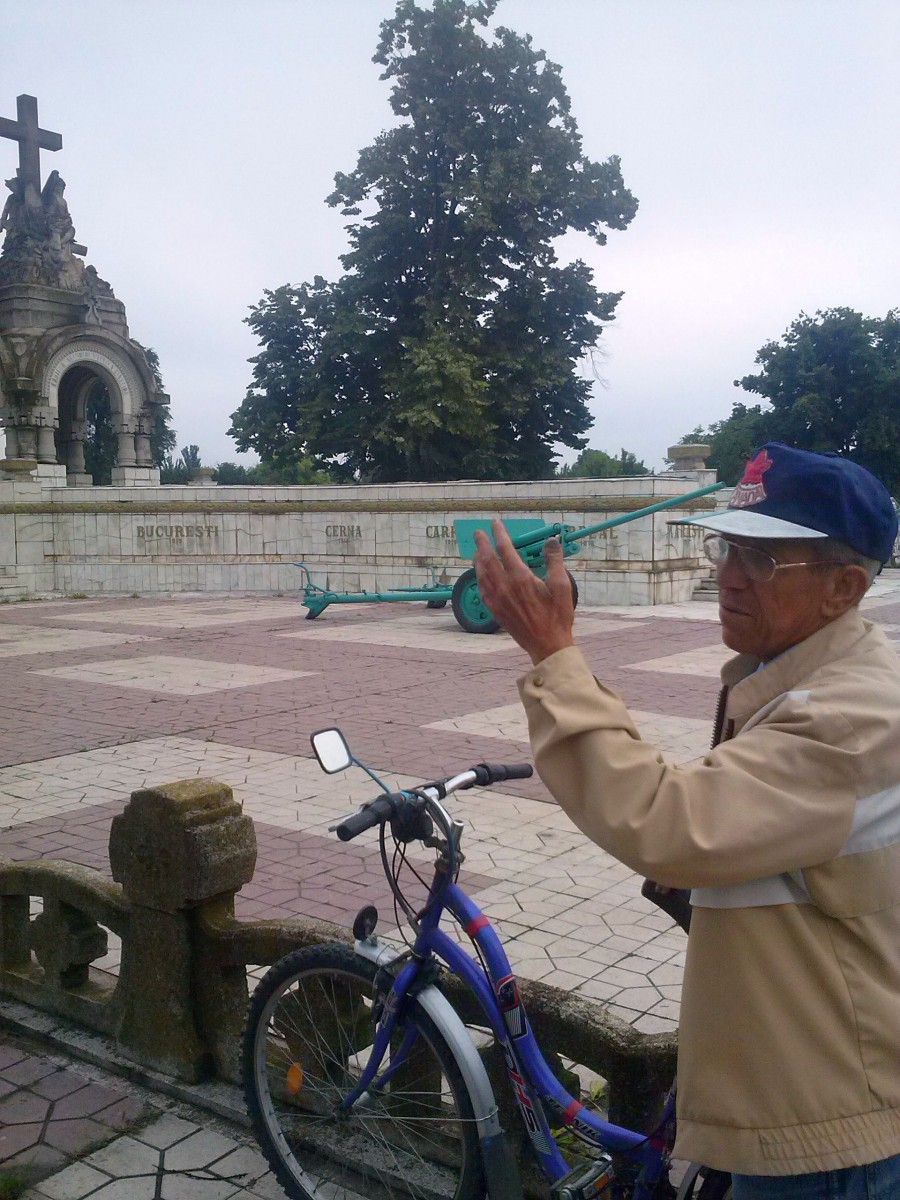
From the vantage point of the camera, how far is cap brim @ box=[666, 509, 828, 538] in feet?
5.36

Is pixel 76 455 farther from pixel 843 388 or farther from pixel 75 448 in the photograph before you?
pixel 843 388

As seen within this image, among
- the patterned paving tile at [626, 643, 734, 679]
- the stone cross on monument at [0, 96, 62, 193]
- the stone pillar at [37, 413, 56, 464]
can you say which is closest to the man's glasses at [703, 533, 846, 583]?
the patterned paving tile at [626, 643, 734, 679]

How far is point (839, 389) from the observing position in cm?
4462

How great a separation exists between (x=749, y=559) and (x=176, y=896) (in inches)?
86.5

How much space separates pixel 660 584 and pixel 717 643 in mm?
4884

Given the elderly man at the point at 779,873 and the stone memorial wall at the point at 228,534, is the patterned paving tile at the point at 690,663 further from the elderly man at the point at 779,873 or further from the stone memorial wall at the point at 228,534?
the elderly man at the point at 779,873

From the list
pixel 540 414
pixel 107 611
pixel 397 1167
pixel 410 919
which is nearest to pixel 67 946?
pixel 397 1167

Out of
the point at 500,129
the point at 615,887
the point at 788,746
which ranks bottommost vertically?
the point at 615,887

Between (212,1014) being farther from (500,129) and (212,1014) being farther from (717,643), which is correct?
(500,129)

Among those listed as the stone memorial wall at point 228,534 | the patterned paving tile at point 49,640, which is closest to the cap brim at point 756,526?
the patterned paving tile at point 49,640

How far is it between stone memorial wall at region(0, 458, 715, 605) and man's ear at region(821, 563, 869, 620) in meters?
18.0

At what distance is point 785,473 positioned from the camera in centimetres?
167

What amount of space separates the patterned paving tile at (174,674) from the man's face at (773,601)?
884 cm

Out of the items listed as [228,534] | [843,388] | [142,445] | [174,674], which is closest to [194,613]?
[228,534]
